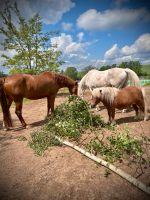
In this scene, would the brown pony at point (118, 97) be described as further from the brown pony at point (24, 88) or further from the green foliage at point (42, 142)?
the green foliage at point (42, 142)

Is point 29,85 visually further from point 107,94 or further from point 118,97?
point 118,97

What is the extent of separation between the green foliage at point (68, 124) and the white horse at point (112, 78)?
11.7 feet

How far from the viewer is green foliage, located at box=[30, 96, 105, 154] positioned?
5.63m

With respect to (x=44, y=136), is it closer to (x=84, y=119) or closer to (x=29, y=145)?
(x=29, y=145)

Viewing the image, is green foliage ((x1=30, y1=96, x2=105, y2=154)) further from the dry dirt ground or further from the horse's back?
the horse's back

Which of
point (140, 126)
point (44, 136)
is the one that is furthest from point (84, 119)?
point (140, 126)

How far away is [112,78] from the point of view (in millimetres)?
10344

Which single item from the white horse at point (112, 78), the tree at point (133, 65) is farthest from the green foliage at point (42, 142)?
the tree at point (133, 65)

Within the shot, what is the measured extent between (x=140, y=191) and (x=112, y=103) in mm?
3821

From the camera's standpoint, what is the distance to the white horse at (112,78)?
958 cm

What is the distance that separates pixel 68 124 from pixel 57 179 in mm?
2236

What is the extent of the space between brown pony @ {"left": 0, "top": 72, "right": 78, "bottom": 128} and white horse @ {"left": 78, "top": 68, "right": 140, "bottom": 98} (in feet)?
8.78

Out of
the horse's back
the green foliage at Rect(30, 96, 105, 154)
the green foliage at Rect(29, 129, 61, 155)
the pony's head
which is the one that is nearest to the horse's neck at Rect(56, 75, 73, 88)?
the horse's back

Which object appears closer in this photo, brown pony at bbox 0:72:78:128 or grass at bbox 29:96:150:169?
grass at bbox 29:96:150:169
